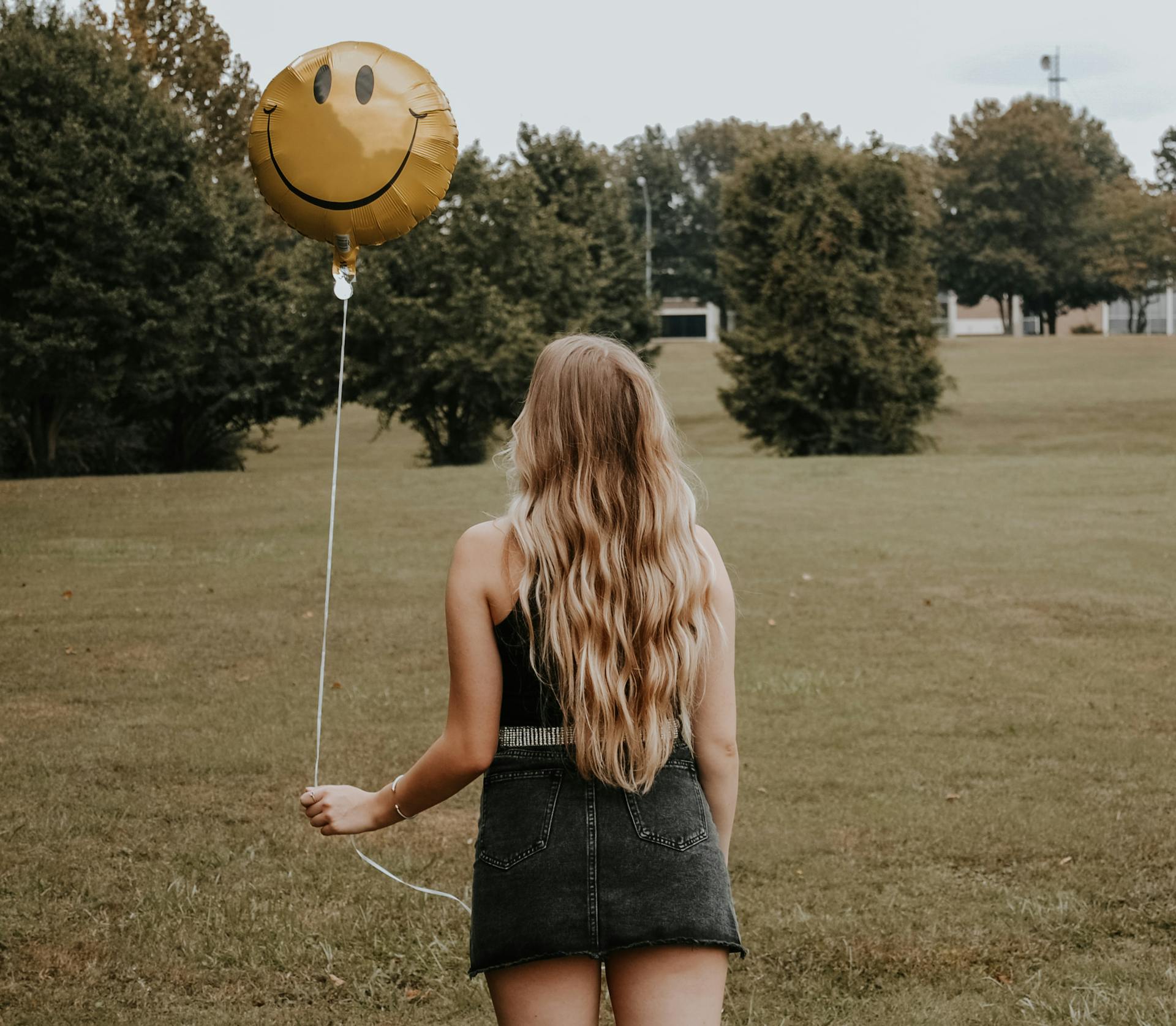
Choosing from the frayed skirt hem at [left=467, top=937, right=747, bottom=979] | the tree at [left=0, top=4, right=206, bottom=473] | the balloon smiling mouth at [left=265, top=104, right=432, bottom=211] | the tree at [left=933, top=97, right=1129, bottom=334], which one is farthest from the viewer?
the tree at [left=933, top=97, right=1129, bottom=334]

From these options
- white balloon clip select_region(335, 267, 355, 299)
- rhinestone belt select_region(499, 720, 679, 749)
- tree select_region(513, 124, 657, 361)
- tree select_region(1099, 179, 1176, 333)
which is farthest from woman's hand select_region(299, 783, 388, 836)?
tree select_region(1099, 179, 1176, 333)

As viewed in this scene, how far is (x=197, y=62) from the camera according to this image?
38656 mm

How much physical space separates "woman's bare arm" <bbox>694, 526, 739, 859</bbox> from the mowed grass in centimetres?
35

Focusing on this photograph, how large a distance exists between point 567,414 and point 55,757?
5293mm

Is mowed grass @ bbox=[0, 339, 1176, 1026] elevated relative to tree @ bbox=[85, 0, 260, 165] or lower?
lower

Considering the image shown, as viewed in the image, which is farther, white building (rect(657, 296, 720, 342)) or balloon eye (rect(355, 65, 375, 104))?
white building (rect(657, 296, 720, 342))

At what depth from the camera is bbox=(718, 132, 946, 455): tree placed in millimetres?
30141

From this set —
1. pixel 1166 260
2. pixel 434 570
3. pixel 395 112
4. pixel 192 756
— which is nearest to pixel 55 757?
pixel 192 756

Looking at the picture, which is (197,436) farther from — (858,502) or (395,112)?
(395,112)

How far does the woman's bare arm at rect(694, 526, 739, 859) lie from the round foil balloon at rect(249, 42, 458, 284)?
1.91 m

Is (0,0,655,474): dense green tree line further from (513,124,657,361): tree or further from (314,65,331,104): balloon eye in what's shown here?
(314,65,331,104): balloon eye

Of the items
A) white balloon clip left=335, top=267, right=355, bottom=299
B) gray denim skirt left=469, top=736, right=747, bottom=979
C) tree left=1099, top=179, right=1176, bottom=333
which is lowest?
gray denim skirt left=469, top=736, right=747, bottom=979

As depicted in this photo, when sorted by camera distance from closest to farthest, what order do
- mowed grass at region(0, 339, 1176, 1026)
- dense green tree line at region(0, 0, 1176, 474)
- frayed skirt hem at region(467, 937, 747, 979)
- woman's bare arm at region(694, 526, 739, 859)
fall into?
frayed skirt hem at region(467, 937, 747, 979), woman's bare arm at region(694, 526, 739, 859), mowed grass at region(0, 339, 1176, 1026), dense green tree line at region(0, 0, 1176, 474)

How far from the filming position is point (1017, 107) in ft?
242
